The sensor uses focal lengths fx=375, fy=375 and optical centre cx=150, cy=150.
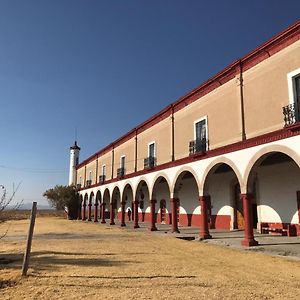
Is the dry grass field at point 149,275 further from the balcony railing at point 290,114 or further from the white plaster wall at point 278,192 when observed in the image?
the white plaster wall at point 278,192

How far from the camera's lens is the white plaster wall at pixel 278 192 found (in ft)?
57.2

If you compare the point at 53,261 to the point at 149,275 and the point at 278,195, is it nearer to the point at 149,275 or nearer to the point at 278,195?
the point at 149,275

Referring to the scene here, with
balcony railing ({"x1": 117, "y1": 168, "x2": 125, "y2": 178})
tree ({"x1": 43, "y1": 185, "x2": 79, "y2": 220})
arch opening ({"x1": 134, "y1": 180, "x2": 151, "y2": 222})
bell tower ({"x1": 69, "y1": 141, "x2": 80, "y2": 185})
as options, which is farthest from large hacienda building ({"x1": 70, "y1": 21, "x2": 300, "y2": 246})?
bell tower ({"x1": 69, "y1": 141, "x2": 80, "y2": 185})

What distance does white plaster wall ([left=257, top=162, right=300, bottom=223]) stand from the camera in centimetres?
1744

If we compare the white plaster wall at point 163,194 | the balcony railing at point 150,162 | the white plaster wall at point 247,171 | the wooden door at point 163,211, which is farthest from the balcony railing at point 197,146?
the wooden door at point 163,211

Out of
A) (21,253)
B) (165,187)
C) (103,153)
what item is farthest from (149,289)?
(103,153)

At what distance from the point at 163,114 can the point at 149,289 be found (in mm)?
17797

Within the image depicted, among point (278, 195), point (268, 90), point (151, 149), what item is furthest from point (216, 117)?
point (151, 149)

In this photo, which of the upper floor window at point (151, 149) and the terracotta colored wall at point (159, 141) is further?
the upper floor window at point (151, 149)

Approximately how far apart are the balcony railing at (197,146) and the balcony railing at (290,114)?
5.79 metres

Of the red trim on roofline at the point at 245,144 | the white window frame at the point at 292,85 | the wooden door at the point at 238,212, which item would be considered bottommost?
the wooden door at the point at 238,212

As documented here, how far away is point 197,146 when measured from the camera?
19.2 meters

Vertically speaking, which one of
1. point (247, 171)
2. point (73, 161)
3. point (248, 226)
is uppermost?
point (73, 161)

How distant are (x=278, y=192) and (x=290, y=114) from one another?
6.23 meters
